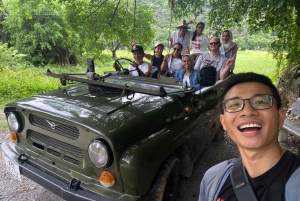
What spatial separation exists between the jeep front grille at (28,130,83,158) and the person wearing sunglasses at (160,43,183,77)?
112 inches

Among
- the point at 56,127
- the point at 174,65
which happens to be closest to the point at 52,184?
the point at 56,127

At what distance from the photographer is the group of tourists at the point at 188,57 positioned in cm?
423

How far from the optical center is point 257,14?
4207 millimetres

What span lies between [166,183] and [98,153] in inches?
32.4

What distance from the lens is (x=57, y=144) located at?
2.53 meters

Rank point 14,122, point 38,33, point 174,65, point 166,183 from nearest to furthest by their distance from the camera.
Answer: point 166,183, point 14,122, point 174,65, point 38,33

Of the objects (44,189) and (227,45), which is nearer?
(44,189)

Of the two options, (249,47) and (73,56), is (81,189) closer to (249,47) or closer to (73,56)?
(73,56)

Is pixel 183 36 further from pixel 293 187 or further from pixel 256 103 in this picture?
pixel 293 187

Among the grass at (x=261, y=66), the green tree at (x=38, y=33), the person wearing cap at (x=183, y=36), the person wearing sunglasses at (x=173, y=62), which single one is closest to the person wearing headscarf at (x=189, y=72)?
the person wearing sunglasses at (x=173, y=62)

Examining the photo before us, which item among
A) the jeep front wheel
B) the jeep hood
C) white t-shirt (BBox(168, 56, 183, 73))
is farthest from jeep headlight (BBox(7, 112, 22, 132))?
white t-shirt (BBox(168, 56, 183, 73))

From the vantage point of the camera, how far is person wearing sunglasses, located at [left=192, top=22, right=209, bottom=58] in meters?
6.18

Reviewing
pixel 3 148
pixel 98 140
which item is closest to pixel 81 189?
pixel 98 140

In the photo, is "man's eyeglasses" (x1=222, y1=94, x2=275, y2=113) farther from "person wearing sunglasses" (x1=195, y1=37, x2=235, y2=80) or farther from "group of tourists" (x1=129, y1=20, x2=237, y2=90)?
"person wearing sunglasses" (x1=195, y1=37, x2=235, y2=80)
